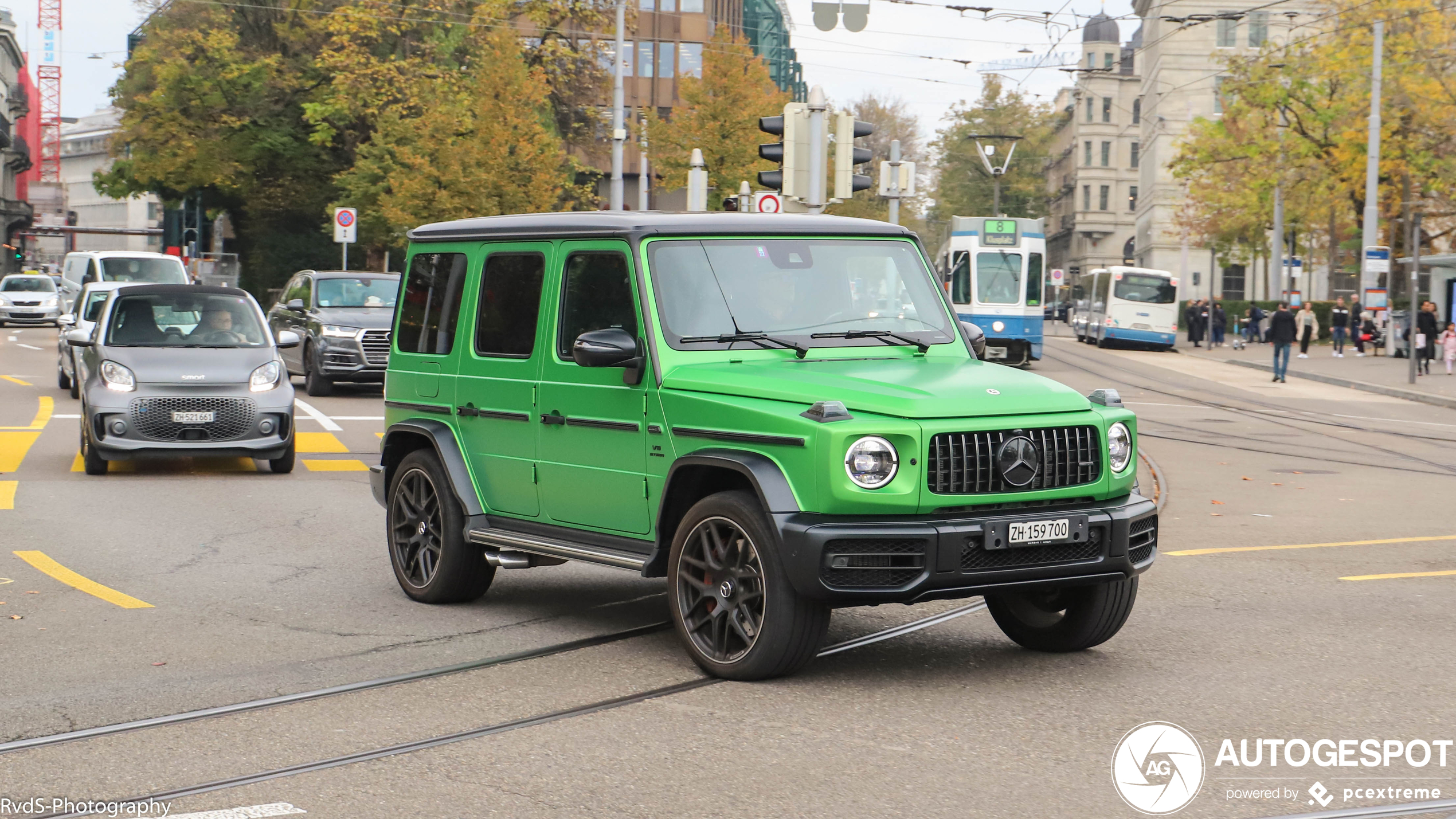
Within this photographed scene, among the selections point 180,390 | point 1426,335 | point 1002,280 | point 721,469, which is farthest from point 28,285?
point 721,469

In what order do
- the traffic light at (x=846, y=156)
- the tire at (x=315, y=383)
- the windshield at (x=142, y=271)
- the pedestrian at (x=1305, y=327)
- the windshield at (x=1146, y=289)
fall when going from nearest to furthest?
the traffic light at (x=846, y=156)
the tire at (x=315, y=383)
the windshield at (x=142, y=271)
the pedestrian at (x=1305, y=327)
the windshield at (x=1146, y=289)

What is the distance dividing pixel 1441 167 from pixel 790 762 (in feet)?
148

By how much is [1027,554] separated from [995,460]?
14.6 inches

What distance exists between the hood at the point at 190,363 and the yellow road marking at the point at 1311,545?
26.8ft

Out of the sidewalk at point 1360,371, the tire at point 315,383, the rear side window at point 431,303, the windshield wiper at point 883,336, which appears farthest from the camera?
the sidewalk at point 1360,371

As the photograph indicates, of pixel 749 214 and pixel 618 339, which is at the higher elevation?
pixel 749 214

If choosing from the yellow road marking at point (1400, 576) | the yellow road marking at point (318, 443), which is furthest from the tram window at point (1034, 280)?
the yellow road marking at point (1400, 576)

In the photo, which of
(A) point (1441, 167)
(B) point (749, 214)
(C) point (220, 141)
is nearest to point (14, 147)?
(C) point (220, 141)

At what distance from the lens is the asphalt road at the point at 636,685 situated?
520cm

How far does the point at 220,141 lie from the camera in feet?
164

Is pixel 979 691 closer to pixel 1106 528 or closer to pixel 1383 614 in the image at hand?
pixel 1106 528

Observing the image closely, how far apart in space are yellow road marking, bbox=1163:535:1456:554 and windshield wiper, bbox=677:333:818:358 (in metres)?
4.26

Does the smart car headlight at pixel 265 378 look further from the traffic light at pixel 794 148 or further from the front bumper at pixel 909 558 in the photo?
the front bumper at pixel 909 558

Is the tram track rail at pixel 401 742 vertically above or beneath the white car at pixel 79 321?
beneath
